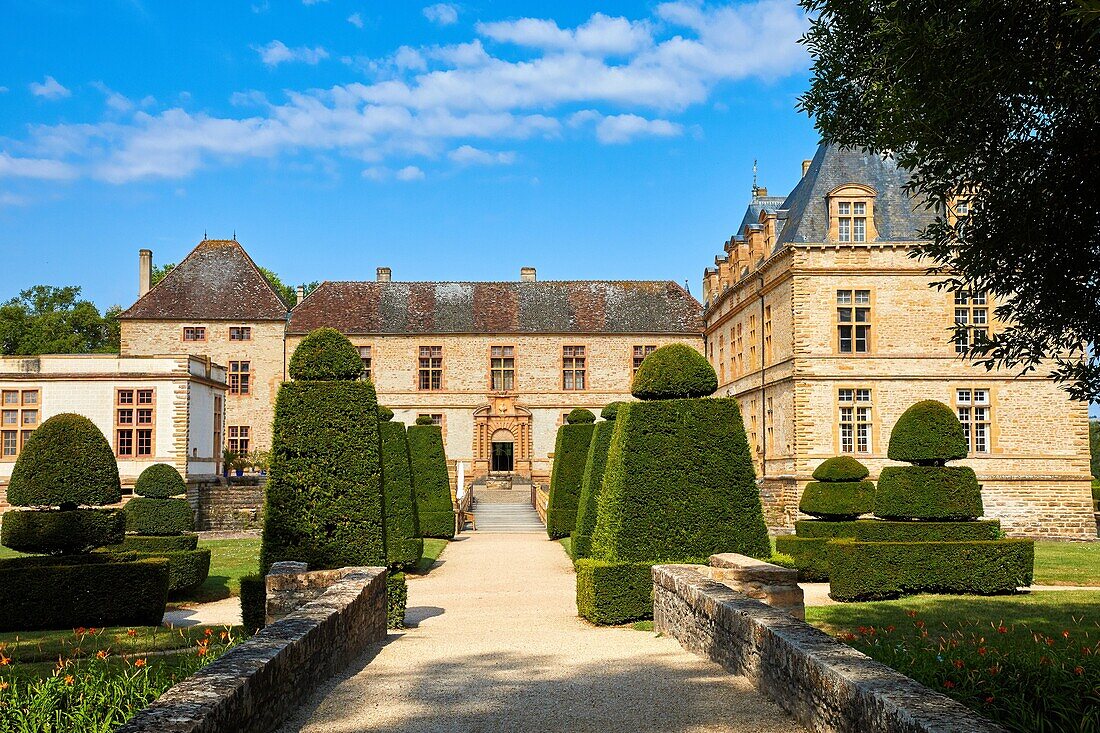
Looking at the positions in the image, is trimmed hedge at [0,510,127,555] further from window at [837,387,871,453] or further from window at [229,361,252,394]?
window at [229,361,252,394]

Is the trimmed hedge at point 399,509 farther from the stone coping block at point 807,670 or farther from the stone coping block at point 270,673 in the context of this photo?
the stone coping block at point 807,670

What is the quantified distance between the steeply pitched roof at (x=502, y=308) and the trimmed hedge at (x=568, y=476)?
20867mm

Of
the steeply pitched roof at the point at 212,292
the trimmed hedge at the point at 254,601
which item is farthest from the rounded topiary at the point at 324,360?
the steeply pitched roof at the point at 212,292

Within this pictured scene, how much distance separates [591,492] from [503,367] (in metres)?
28.0

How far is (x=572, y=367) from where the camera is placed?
4412cm

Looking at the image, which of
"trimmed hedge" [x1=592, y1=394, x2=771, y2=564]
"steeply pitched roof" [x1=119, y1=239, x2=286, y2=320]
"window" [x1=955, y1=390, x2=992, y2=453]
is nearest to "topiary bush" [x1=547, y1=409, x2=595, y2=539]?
"window" [x1=955, y1=390, x2=992, y2=453]

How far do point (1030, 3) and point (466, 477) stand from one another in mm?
38345

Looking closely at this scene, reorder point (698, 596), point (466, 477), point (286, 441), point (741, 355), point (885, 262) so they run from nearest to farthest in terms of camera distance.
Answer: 1. point (698, 596)
2. point (286, 441)
3. point (885, 262)
4. point (741, 355)
5. point (466, 477)

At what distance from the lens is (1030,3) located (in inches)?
217

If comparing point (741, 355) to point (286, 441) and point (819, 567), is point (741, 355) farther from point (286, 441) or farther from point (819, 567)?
point (286, 441)

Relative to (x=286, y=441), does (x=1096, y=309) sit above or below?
above

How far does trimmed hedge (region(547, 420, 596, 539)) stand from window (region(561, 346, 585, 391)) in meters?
20.3

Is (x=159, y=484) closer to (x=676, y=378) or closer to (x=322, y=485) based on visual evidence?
(x=322, y=485)

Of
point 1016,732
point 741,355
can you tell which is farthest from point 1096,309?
point 741,355
